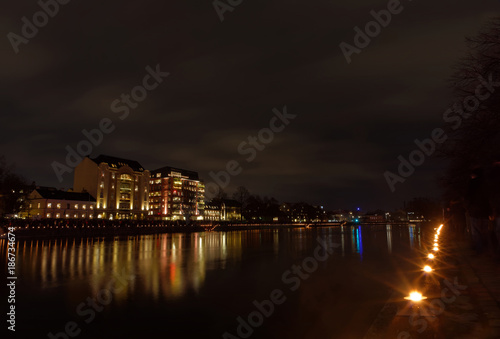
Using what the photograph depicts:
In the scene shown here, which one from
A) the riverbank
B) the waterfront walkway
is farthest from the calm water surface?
the riverbank

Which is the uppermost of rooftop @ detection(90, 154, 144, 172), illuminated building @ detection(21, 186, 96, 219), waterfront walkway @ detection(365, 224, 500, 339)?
rooftop @ detection(90, 154, 144, 172)

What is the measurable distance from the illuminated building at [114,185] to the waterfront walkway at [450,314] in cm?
13436

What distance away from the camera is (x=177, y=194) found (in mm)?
195625

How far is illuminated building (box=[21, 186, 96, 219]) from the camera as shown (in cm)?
11281

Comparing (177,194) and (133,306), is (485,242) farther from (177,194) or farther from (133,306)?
(177,194)

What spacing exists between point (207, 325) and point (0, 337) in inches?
216

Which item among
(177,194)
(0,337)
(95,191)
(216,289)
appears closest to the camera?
(0,337)

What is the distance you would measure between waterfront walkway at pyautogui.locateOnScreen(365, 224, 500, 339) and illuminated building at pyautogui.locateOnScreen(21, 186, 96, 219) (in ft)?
373

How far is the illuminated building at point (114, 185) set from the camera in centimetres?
13762

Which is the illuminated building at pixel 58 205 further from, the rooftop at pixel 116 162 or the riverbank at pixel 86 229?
the riverbank at pixel 86 229

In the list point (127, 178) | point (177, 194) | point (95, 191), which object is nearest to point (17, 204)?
point (95, 191)

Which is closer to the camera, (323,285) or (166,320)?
(166,320)

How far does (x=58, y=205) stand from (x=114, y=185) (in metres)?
28.2

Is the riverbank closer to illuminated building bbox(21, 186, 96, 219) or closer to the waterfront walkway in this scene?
illuminated building bbox(21, 186, 96, 219)
